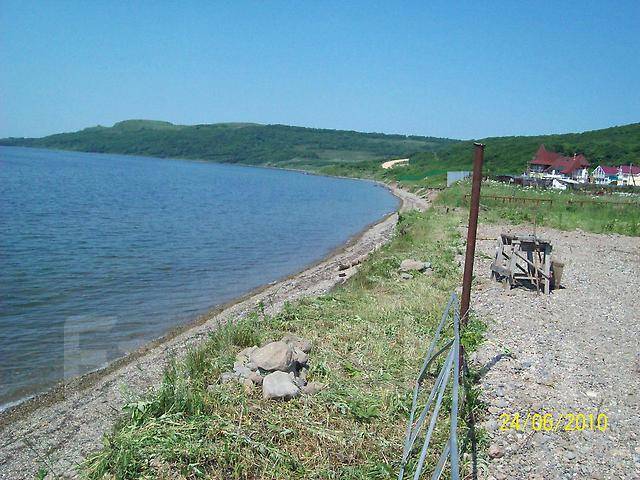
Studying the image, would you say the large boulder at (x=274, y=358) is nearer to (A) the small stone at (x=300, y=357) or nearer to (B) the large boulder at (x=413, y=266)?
(A) the small stone at (x=300, y=357)

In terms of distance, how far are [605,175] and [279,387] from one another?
73.1 metres

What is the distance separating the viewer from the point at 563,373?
26.2 feet

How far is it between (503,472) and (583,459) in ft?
3.09

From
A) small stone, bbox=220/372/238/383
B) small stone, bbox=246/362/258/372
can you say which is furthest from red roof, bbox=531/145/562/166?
small stone, bbox=220/372/238/383

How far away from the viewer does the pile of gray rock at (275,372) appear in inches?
277

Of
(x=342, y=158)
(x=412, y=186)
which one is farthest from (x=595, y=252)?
(x=342, y=158)

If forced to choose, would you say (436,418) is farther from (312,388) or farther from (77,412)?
(77,412)

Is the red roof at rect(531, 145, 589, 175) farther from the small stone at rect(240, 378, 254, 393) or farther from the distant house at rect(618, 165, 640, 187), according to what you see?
the small stone at rect(240, 378, 254, 393)

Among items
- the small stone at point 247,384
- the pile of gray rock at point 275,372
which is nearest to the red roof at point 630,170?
the pile of gray rock at point 275,372

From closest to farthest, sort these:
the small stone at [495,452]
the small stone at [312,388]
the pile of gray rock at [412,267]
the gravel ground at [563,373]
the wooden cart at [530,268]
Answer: the gravel ground at [563,373] < the small stone at [495,452] < the small stone at [312,388] < the wooden cart at [530,268] < the pile of gray rock at [412,267]

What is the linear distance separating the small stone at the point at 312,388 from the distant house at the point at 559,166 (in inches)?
2665

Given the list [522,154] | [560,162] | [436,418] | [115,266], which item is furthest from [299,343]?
[522,154]

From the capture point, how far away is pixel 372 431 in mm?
6461

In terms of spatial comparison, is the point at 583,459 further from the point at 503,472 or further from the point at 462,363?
the point at 462,363
